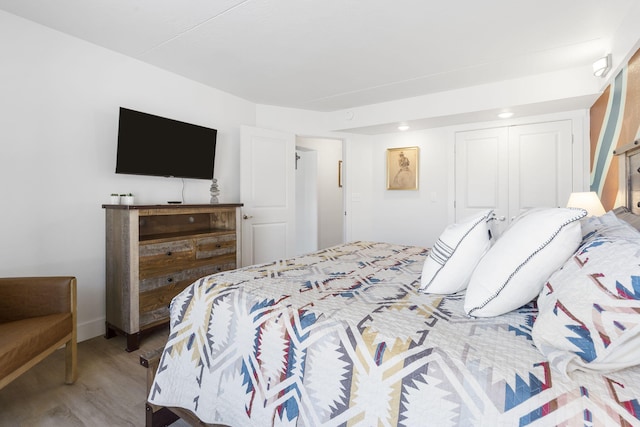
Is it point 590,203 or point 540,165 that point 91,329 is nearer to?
point 590,203

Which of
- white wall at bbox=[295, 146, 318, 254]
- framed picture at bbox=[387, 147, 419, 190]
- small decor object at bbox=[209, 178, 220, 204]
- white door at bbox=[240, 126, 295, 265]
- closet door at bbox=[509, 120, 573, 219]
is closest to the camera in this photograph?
small decor object at bbox=[209, 178, 220, 204]

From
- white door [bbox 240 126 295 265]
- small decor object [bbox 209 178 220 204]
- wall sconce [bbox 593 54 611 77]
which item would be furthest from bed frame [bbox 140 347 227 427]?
wall sconce [bbox 593 54 611 77]

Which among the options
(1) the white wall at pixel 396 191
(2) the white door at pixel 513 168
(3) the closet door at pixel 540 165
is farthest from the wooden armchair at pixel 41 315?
→ (3) the closet door at pixel 540 165

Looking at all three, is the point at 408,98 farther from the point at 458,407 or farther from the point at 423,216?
the point at 458,407

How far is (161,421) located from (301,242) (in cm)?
424

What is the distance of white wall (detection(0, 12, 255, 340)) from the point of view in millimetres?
2178

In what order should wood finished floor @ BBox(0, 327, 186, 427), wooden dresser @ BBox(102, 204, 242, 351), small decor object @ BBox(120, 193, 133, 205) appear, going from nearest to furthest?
wood finished floor @ BBox(0, 327, 186, 427) → wooden dresser @ BBox(102, 204, 242, 351) → small decor object @ BBox(120, 193, 133, 205)

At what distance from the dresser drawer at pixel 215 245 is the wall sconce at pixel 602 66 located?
3.43 m

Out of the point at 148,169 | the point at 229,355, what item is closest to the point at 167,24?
the point at 148,169

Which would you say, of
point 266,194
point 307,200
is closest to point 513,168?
point 266,194

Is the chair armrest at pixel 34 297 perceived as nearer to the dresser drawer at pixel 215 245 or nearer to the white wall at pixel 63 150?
the white wall at pixel 63 150

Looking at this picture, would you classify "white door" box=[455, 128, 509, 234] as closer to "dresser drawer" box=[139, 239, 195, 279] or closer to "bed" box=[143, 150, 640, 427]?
"bed" box=[143, 150, 640, 427]

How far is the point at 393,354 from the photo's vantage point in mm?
927

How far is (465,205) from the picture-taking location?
4027 millimetres
